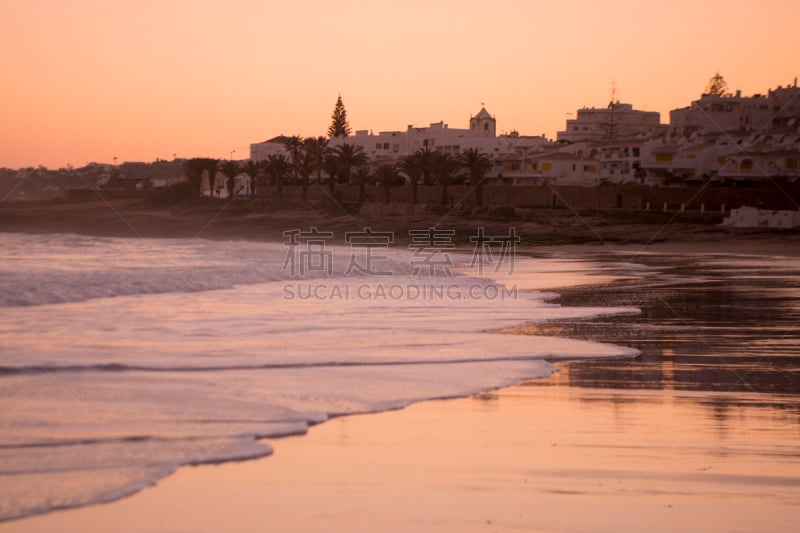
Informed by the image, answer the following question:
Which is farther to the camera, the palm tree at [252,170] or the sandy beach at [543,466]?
the palm tree at [252,170]

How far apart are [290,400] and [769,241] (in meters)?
41.3

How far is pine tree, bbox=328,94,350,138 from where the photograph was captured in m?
126

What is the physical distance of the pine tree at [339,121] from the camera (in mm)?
125562

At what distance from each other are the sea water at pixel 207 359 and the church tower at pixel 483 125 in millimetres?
82742

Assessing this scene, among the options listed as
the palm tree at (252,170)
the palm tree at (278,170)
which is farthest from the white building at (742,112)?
the palm tree at (252,170)

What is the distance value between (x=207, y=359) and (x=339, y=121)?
116300 millimetres

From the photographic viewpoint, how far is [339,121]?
126 m

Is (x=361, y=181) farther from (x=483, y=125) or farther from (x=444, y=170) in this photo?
(x=483, y=125)

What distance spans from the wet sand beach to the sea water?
382 mm

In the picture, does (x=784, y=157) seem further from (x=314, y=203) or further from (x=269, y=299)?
(x=269, y=299)

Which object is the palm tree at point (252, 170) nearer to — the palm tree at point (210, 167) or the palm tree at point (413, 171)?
the palm tree at point (210, 167)

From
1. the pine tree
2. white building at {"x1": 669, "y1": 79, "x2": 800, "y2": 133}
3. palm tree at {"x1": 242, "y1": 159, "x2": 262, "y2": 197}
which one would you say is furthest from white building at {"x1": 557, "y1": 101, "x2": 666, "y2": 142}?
palm tree at {"x1": 242, "y1": 159, "x2": 262, "y2": 197}

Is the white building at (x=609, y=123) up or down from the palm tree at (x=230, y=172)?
up

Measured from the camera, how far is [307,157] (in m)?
93.8
